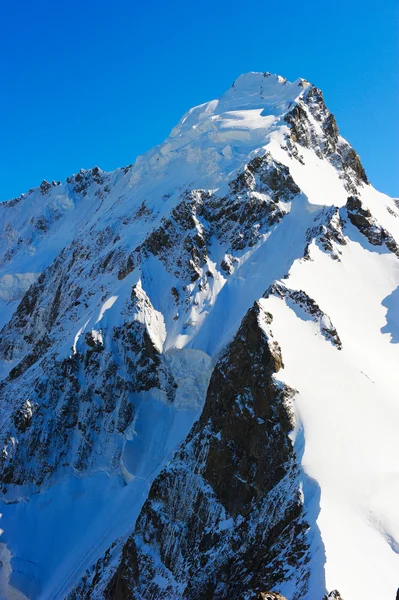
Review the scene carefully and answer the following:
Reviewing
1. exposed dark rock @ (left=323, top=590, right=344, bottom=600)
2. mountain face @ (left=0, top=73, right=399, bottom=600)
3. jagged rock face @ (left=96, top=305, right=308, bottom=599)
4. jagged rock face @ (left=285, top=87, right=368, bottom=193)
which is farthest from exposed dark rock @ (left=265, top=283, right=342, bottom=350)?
jagged rock face @ (left=285, top=87, right=368, bottom=193)

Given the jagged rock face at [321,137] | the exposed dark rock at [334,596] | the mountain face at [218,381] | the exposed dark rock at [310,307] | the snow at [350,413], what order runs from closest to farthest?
1. the exposed dark rock at [334,596]
2. the snow at [350,413]
3. the mountain face at [218,381]
4. the exposed dark rock at [310,307]
5. the jagged rock face at [321,137]

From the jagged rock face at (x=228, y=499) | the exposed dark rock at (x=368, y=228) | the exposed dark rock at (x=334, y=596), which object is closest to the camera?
the exposed dark rock at (x=334, y=596)

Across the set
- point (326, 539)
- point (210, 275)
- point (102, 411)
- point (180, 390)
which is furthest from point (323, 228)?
point (326, 539)

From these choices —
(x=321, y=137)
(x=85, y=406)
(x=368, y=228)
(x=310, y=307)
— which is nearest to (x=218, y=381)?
(x=310, y=307)

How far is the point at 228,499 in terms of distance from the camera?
55969 mm

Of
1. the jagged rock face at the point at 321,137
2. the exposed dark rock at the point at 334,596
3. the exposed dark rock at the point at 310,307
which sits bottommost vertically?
the exposed dark rock at the point at 334,596

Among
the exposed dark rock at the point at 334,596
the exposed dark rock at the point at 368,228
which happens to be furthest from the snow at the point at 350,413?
the exposed dark rock at the point at 368,228

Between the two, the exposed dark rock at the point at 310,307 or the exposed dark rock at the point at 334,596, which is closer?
the exposed dark rock at the point at 334,596

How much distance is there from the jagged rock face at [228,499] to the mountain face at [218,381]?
0.67 ft

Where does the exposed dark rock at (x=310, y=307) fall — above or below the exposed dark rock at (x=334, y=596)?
above

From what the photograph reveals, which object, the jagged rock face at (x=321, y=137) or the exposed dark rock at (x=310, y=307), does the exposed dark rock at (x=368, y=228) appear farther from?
the exposed dark rock at (x=310, y=307)

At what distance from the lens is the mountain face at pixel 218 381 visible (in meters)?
48.6

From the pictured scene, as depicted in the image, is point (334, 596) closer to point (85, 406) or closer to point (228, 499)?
point (228, 499)

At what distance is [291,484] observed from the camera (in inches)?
1925
